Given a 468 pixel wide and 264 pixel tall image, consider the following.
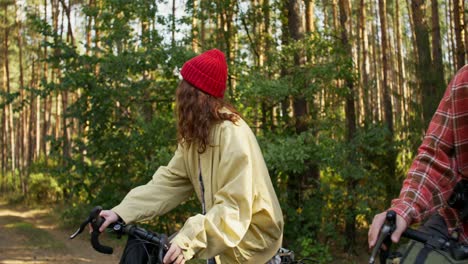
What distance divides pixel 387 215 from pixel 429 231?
23cm

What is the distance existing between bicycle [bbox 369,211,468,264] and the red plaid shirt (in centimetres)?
15

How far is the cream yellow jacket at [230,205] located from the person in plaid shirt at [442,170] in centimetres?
91

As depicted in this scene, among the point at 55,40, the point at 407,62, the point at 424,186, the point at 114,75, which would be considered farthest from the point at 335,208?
the point at 424,186

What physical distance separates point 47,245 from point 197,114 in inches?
487

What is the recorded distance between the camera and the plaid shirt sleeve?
1.89 m

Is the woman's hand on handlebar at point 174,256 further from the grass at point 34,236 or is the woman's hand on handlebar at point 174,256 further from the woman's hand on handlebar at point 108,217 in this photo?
the grass at point 34,236

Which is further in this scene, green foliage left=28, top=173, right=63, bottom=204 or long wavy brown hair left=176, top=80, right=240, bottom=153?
green foliage left=28, top=173, right=63, bottom=204

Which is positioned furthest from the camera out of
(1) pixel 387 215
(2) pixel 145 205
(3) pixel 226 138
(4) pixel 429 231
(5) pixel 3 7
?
(5) pixel 3 7

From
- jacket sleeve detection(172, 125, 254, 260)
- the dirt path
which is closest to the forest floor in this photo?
the dirt path

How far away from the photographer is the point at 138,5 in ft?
36.9

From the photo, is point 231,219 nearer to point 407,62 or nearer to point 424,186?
point 424,186

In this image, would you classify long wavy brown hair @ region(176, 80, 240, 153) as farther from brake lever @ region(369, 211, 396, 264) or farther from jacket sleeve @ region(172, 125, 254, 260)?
brake lever @ region(369, 211, 396, 264)

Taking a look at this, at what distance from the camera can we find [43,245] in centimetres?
1420

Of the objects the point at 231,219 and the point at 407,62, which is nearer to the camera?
the point at 231,219
